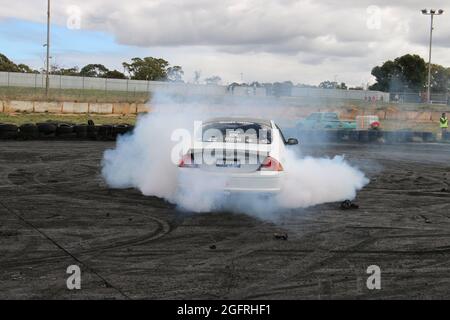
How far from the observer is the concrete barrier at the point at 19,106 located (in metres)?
31.7

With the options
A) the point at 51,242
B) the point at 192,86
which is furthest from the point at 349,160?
the point at 51,242

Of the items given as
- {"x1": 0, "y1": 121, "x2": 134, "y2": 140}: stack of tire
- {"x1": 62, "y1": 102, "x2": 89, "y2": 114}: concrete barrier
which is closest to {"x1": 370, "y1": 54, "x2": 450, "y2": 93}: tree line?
{"x1": 62, "y1": 102, "x2": 89, "y2": 114}: concrete barrier

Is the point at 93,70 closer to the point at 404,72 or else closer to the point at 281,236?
the point at 404,72

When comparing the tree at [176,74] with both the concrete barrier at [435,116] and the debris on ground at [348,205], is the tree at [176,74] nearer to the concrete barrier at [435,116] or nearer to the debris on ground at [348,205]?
the debris on ground at [348,205]

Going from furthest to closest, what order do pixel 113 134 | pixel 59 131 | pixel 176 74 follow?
pixel 113 134 → pixel 59 131 → pixel 176 74

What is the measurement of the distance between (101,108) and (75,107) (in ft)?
5.91

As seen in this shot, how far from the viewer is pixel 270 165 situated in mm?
7805

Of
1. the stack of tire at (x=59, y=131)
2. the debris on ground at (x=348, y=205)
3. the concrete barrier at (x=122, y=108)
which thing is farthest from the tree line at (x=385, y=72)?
the debris on ground at (x=348, y=205)

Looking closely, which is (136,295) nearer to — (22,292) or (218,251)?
(22,292)

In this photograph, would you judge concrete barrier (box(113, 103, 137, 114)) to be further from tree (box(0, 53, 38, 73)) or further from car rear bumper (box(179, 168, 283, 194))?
tree (box(0, 53, 38, 73))

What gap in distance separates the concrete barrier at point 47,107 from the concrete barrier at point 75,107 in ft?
0.97

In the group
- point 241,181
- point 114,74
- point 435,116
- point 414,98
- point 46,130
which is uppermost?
point 114,74

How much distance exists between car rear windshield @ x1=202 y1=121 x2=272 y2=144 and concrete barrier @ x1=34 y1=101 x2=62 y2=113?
26665mm

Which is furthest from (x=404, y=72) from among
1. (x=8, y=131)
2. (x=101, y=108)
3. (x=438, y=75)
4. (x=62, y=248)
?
(x=62, y=248)
